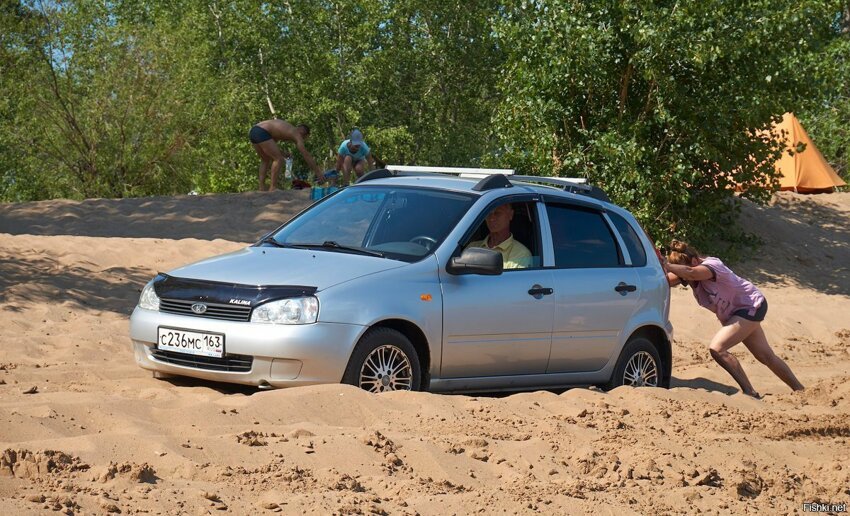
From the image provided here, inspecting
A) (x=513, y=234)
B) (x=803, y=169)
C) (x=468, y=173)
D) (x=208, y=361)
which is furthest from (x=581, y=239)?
(x=803, y=169)

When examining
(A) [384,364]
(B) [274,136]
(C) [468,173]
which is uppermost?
(B) [274,136]

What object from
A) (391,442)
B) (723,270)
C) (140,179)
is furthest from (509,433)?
(140,179)

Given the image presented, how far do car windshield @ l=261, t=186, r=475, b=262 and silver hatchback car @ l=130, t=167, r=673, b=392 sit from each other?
1 cm

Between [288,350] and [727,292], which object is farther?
[727,292]

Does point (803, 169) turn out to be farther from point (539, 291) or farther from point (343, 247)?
point (343, 247)

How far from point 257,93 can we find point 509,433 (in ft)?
98.8

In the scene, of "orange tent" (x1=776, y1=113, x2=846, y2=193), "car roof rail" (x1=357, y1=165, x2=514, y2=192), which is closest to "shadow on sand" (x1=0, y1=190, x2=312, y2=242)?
"car roof rail" (x1=357, y1=165, x2=514, y2=192)

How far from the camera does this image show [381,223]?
331 inches

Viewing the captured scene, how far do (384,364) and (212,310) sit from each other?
3.59ft

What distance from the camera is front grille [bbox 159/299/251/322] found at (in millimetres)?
7348

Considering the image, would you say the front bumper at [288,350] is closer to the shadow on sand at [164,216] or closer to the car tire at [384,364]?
the car tire at [384,364]

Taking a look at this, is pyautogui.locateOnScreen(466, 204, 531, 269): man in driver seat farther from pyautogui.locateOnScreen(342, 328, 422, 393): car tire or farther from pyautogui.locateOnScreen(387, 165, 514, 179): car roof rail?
pyautogui.locateOnScreen(342, 328, 422, 393): car tire

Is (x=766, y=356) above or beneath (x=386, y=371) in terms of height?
beneath

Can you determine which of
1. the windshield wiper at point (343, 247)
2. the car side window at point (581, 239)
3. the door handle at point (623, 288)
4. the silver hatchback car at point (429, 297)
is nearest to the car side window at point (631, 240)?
the silver hatchback car at point (429, 297)
